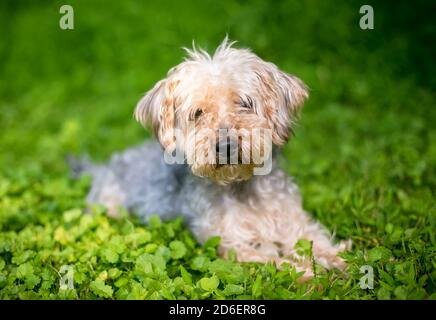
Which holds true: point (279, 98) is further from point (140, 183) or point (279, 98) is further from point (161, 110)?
point (140, 183)

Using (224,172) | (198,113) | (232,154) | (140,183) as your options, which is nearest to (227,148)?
(232,154)

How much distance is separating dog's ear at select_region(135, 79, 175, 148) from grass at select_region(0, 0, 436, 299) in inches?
29.7

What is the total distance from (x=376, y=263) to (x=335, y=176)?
189 cm

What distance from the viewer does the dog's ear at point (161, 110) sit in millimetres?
3857

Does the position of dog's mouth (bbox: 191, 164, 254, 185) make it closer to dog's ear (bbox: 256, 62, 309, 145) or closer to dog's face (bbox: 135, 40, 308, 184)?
dog's face (bbox: 135, 40, 308, 184)

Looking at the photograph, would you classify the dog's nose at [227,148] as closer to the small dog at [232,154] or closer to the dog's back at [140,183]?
the small dog at [232,154]

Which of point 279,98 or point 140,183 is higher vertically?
point 279,98

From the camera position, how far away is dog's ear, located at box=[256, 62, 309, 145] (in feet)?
12.6

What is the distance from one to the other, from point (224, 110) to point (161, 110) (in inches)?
19.9

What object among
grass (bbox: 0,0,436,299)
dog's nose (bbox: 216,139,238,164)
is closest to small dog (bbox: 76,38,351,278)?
dog's nose (bbox: 216,139,238,164)

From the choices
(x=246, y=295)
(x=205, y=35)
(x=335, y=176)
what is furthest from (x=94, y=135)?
(x=246, y=295)

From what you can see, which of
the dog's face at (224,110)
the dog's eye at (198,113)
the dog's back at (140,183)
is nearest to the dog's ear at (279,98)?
the dog's face at (224,110)

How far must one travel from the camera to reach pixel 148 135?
6.94m
